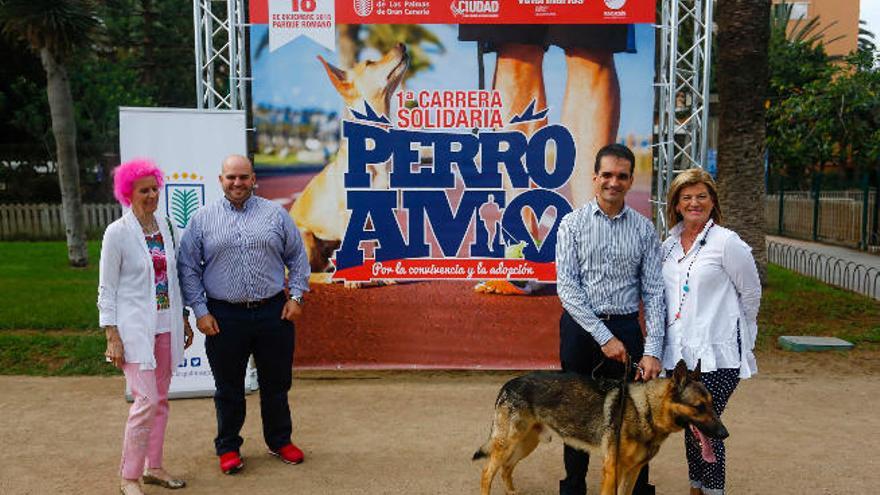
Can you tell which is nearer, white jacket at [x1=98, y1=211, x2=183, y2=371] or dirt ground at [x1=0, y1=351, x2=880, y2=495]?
white jacket at [x1=98, y1=211, x2=183, y2=371]

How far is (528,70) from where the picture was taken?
6.62 meters

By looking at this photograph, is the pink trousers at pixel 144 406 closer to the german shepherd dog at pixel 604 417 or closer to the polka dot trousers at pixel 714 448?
the german shepherd dog at pixel 604 417

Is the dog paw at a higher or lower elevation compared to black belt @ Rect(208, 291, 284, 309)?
lower

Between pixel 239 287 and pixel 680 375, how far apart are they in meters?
2.67

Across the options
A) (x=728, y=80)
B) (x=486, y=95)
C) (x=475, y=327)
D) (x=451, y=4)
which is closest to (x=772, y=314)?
(x=728, y=80)

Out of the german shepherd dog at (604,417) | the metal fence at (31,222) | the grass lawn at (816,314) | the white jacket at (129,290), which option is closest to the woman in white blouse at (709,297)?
the german shepherd dog at (604,417)

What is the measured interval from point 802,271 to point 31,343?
42.3 feet

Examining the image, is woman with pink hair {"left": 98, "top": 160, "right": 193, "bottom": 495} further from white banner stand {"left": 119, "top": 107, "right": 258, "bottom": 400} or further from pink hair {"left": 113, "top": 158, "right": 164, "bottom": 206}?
white banner stand {"left": 119, "top": 107, "right": 258, "bottom": 400}

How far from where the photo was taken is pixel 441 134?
6.64 m

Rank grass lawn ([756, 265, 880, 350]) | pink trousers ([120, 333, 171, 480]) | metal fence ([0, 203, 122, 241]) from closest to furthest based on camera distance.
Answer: pink trousers ([120, 333, 171, 480]) → grass lawn ([756, 265, 880, 350]) → metal fence ([0, 203, 122, 241])

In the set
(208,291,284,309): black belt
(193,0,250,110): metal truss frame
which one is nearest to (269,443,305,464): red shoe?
(208,291,284,309): black belt

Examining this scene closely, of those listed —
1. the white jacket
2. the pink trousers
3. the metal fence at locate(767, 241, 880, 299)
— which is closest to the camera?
the white jacket

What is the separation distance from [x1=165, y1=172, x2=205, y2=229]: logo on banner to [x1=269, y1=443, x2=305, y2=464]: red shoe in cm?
217

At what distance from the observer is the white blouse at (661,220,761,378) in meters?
3.69
